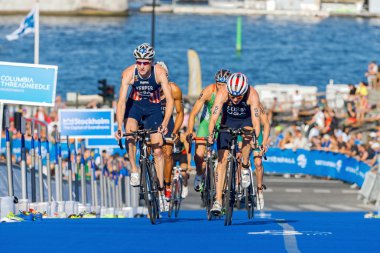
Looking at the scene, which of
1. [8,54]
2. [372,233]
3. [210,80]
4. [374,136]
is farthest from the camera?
[8,54]

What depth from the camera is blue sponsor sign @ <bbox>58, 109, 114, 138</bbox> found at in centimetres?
3031

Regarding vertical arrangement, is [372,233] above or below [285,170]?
above

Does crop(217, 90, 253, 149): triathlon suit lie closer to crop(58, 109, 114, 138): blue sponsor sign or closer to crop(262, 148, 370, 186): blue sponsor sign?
crop(58, 109, 114, 138): blue sponsor sign

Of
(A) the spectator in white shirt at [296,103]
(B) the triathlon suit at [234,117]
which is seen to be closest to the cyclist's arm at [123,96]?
(B) the triathlon suit at [234,117]

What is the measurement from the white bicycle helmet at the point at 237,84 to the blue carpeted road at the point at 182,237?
5.16 ft

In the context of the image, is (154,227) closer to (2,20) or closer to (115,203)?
(115,203)

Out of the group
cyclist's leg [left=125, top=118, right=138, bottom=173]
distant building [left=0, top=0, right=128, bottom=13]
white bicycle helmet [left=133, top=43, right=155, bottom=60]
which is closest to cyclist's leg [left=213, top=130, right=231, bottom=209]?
cyclist's leg [left=125, top=118, right=138, bottom=173]

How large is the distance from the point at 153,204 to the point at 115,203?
572 inches

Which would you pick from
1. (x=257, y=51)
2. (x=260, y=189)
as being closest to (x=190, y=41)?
(x=257, y=51)

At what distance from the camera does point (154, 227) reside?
1662cm

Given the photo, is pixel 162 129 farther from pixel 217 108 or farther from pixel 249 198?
pixel 249 198

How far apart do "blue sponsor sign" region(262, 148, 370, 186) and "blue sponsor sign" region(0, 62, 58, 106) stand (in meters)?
19.8

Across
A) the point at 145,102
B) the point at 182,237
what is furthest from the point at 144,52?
the point at 182,237

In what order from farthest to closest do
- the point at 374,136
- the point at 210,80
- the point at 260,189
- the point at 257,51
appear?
the point at 257,51 < the point at 210,80 < the point at 374,136 < the point at 260,189
